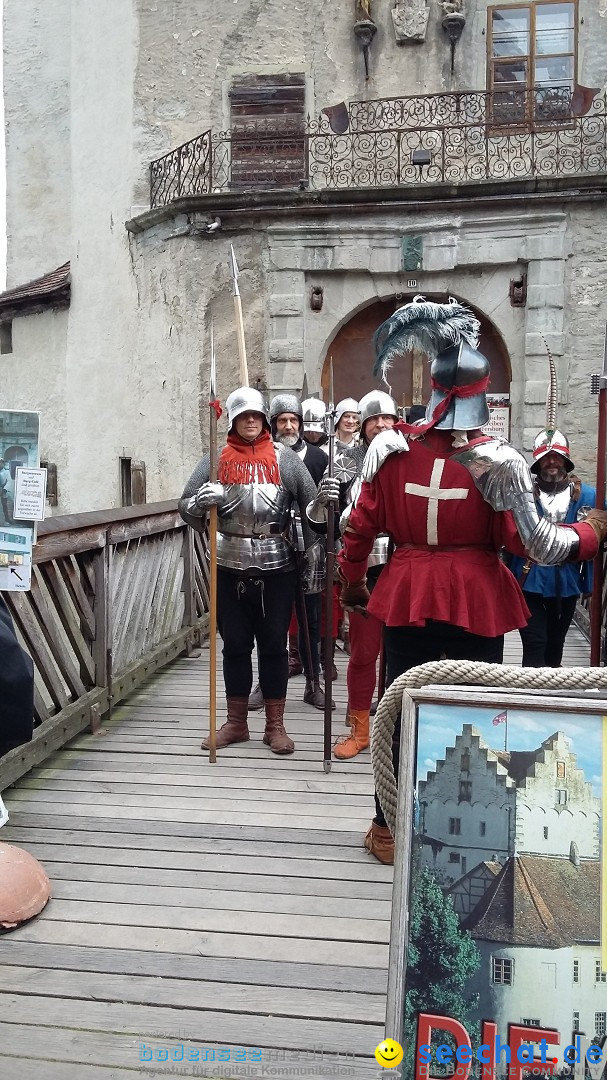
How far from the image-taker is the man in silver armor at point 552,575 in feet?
14.9

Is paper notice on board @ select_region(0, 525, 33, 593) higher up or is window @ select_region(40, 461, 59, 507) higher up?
paper notice on board @ select_region(0, 525, 33, 593)

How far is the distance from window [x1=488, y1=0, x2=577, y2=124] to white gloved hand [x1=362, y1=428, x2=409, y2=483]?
8553 mm

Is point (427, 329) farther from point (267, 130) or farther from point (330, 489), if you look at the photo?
point (267, 130)

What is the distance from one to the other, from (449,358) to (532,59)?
9.24 m

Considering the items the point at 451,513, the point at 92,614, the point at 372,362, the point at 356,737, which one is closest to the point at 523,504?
the point at 451,513

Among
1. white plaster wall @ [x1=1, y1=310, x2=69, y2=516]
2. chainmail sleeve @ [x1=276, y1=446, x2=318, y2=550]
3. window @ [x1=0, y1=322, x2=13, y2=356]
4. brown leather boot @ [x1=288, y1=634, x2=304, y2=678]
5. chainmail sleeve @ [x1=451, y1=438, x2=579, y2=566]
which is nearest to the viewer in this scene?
chainmail sleeve @ [x1=451, y1=438, x2=579, y2=566]

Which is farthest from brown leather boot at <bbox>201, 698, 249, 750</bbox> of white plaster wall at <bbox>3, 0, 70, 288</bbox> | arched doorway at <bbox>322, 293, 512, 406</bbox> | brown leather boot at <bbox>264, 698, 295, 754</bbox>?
white plaster wall at <bbox>3, 0, 70, 288</bbox>

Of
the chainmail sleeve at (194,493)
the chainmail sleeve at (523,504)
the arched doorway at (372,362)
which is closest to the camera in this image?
the chainmail sleeve at (523,504)

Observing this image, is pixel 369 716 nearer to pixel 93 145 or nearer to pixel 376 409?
pixel 376 409

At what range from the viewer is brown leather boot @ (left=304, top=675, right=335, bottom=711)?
5398mm

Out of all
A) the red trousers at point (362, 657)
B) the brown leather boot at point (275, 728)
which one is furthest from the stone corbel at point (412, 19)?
the brown leather boot at point (275, 728)

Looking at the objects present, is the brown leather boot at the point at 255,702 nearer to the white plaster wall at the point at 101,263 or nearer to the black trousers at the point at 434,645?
the black trousers at the point at 434,645

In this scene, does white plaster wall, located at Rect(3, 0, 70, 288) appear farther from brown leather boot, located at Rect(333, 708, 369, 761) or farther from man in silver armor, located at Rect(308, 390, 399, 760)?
brown leather boot, located at Rect(333, 708, 369, 761)

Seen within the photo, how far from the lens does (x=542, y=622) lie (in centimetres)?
464
